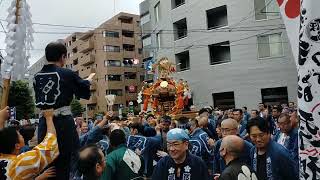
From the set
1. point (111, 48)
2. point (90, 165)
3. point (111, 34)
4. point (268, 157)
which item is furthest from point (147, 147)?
point (111, 34)

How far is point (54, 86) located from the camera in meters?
4.36

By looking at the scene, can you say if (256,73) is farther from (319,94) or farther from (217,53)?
(319,94)

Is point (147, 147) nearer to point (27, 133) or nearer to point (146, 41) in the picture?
point (27, 133)

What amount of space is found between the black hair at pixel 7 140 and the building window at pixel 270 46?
23.2 m

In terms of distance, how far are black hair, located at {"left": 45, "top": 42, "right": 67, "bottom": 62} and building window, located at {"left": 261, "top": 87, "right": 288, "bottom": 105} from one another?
21499 millimetres

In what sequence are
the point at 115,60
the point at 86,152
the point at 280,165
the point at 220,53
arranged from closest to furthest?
the point at 86,152 → the point at 280,165 → the point at 220,53 → the point at 115,60

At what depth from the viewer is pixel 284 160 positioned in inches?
184

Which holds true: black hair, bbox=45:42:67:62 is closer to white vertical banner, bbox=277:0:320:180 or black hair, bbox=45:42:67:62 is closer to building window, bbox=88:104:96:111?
white vertical banner, bbox=277:0:320:180

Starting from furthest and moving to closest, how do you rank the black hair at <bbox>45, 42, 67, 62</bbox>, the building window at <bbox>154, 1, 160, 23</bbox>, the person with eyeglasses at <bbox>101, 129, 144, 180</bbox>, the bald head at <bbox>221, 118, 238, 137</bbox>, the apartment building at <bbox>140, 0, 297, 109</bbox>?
the building window at <bbox>154, 1, 160, 23</bbox>
the apartment building at <bbox>140, 0, 297, 109</bbox>
the bald head at <bbox>221, 118, 238, 137</bbox>
the person with eyeglasses at <bbox>101, 129, 144, 180</bbox>
the black hair at <bbox>45, 42, 67, 62</bbox>

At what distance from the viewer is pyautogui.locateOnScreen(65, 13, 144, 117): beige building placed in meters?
53.2

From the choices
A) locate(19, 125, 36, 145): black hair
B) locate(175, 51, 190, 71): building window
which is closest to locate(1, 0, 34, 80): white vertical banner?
locate(19, 125, 36, 145): black hair

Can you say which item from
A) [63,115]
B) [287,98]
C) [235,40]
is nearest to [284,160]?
[63,115]

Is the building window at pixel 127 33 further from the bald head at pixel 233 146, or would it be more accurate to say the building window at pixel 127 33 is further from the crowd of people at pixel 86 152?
the bald head at pixel 233 146

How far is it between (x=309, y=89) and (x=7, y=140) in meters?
2.67
